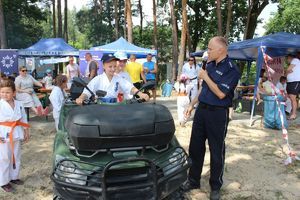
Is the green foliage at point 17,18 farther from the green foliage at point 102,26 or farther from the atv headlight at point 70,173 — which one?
the atv headlight at point 70,173

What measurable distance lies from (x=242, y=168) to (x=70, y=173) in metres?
3.45

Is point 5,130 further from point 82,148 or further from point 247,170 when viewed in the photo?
point 247,170

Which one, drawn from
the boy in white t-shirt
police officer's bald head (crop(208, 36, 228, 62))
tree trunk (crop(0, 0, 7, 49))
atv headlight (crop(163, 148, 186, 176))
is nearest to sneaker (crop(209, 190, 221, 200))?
atv headlight (crop(163, 148, 186, 176))

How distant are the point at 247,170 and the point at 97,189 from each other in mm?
3318

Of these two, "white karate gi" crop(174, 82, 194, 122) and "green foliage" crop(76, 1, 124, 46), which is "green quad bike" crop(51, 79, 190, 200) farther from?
"green foliage" crop(76, 1, 124, 46)

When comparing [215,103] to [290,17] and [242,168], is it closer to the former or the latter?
[242,168]

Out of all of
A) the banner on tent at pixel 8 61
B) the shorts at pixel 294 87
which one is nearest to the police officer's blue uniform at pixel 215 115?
the shorts at pixel 294 87

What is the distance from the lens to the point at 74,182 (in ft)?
9.12

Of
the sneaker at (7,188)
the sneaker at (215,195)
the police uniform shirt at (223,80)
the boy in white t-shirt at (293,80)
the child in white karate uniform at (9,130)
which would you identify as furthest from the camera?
the boy in white t-shirt at (293,80)

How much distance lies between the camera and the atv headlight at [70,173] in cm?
278

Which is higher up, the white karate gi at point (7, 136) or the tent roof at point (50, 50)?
the tent roof at point (50, 50)

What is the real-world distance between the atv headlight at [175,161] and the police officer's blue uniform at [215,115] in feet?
2.96

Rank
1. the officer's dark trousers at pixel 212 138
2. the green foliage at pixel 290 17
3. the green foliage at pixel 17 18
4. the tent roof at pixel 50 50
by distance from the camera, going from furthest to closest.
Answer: the green foliage at pixel 17 18, the green foliage at pixel 290 17, the tent roof at pixel 50 50, the officer's dark trousers at pixel 212 138

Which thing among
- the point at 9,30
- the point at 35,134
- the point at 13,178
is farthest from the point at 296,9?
the point at 13,178
